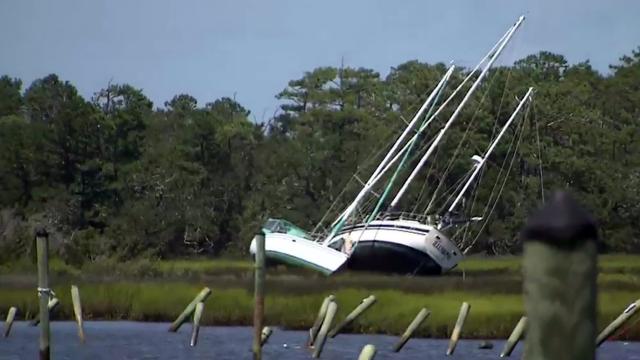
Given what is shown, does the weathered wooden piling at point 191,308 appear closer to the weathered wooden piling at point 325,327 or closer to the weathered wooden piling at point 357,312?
the weathered wooden piling at point 357,312

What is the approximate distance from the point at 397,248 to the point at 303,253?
14.0 ft

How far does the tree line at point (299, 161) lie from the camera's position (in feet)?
306

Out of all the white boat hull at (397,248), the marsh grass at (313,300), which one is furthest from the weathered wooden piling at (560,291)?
the white boat hull at (397,248)

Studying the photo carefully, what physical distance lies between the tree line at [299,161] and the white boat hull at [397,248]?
16.9m

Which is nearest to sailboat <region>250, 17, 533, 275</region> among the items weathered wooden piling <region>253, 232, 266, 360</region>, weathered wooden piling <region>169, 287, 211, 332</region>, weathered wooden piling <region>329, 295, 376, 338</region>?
weathered wooden piling <region>169, 287, 211, 332</region>

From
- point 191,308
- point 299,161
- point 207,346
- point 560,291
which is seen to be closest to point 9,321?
point 191,308

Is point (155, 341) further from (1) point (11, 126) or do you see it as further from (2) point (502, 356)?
(1) point (11, 126)

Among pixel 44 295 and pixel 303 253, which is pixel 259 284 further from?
pixel 303 253

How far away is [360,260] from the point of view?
67875 mm

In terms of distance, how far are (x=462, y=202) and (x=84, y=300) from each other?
131 ft

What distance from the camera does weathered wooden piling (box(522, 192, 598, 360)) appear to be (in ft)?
14.4

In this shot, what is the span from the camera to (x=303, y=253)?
217 feet

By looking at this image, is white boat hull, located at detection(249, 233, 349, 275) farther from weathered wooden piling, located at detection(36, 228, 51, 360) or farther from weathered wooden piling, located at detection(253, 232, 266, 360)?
weathered wooden piling, located at detection(36, 228, 51, 360)

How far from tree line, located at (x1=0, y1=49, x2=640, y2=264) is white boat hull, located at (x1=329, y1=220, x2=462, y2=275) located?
55.4 feet
